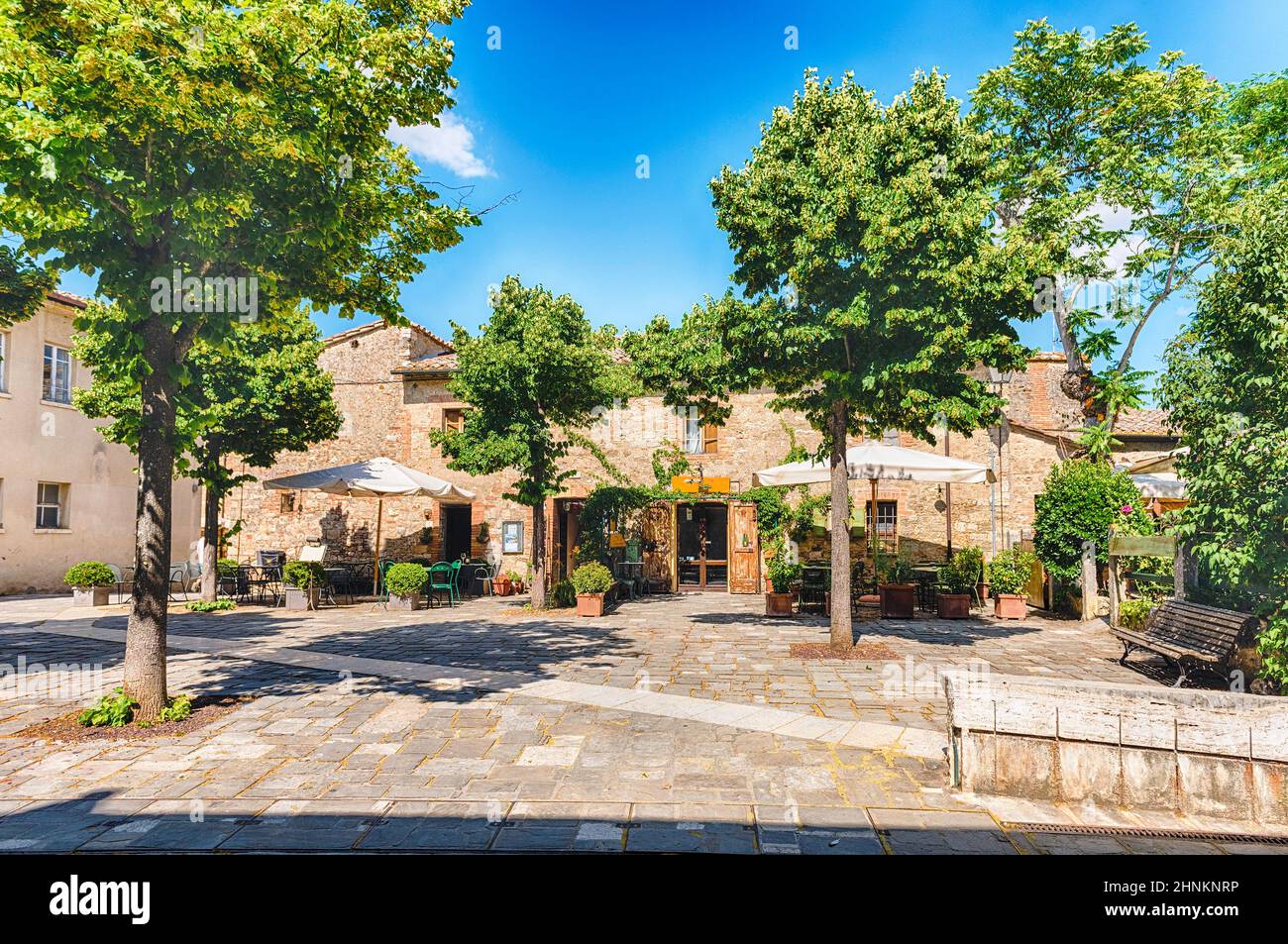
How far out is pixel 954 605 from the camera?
12609mm

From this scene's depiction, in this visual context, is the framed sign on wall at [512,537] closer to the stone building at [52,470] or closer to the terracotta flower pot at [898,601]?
the terracotta flower pot at [898,601]

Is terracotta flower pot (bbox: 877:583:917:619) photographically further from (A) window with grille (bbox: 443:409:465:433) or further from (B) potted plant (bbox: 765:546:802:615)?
(A) window with grille (bbox: 443:409:465:433)

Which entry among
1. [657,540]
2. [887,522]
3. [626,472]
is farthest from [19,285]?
[887,522]

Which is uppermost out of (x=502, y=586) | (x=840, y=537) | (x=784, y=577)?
(x=840, y=537)

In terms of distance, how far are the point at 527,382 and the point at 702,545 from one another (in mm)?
8018

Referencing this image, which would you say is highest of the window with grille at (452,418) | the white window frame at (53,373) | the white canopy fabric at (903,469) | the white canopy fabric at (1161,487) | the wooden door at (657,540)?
the white window frame at (53,373)

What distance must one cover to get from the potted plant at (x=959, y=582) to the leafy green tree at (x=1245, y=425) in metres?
6.03

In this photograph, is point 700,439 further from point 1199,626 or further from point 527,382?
point 1199,626

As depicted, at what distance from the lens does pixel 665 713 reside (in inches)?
238

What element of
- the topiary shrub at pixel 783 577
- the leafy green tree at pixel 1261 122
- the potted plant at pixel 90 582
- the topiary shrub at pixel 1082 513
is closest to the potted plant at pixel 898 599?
the topiary shrub at pixel 783 577

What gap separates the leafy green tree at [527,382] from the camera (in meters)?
12.6
